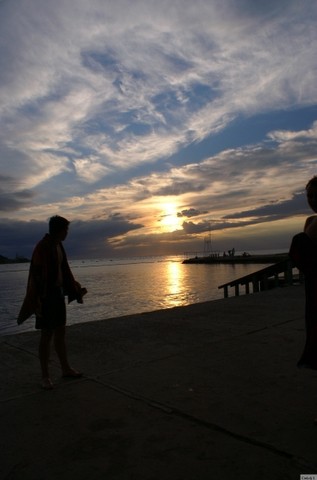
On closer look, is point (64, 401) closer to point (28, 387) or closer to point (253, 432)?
point (28, 387)

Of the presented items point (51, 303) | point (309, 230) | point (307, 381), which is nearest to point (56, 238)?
point (51, 303)

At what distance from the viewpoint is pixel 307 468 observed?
229 cm

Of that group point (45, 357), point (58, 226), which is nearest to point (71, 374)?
point (45, 357)

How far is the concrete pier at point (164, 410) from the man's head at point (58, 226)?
1.49 metres

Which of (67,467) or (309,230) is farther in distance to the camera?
(309,230)

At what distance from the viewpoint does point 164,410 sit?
3.18 metres

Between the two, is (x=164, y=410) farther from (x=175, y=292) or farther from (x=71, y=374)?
(x=175, y=292)

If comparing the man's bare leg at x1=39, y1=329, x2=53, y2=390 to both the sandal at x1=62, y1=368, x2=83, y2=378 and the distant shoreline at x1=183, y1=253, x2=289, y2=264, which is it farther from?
the distant shoreline at x1=183, y1=253, x2=289, y2=264

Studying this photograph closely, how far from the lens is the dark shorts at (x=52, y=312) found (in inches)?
154

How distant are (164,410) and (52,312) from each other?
149cm

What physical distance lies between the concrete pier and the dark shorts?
0.59m

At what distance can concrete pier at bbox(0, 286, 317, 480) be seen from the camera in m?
2.40

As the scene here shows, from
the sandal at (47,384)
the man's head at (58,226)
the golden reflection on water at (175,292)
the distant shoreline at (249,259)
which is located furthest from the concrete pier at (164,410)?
the distant shoreline at (249,259)

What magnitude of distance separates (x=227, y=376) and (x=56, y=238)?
2.21 metres
